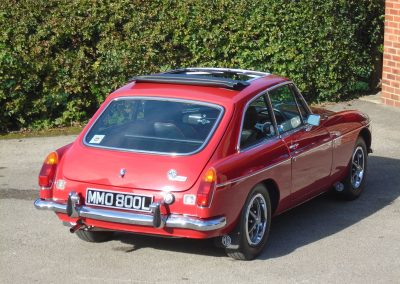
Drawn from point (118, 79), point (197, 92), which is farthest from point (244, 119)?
point (118, 79)

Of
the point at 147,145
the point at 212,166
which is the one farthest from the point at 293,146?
the point at 147,145

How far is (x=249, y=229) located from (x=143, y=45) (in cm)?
585

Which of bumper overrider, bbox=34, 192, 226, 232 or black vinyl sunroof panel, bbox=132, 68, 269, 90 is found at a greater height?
black vinyl sunroof panel, bbox=132, 68, 269, 90

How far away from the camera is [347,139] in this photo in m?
9.23

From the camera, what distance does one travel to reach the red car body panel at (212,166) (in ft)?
23.3

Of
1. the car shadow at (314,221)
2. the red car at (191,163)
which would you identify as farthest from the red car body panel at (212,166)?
the car shadow at (314,221)

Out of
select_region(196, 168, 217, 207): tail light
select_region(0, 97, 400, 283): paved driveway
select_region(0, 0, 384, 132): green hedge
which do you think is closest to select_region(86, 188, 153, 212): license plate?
select_region(196, 168, 217, 207): tail light

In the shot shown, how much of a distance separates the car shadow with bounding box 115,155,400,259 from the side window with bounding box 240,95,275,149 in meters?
0.98

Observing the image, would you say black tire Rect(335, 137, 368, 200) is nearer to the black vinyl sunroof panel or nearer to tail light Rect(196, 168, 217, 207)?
the black vinyl sunroof panel

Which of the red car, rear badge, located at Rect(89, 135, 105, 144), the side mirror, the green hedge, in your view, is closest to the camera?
the red car

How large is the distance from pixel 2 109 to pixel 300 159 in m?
5.56

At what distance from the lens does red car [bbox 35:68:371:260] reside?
23.3ft

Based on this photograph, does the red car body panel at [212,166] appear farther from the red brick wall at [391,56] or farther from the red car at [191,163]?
the red brick wall at [391,56]

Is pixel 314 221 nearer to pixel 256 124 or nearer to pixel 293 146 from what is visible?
pixel 293 146
